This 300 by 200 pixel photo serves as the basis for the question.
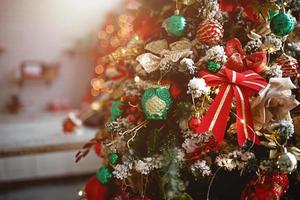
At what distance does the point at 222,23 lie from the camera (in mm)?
1096

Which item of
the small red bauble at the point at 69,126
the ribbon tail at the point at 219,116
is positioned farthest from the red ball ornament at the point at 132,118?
the small red bauble at the point at 69,126

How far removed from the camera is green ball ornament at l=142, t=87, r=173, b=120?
1057 mm

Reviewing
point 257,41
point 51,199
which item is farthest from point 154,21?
point 51,199

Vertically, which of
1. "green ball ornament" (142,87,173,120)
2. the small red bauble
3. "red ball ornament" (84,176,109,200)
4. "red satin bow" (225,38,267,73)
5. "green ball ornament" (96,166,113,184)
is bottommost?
the small red bauble

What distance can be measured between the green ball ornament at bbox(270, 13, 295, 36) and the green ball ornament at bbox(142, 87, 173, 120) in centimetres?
35

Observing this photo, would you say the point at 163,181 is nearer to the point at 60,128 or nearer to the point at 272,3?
the point at 272,3

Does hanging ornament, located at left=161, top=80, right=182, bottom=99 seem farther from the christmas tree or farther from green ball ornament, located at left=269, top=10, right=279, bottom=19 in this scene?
green ball ornament, located at left=269, top=10, right=279, bottom=19

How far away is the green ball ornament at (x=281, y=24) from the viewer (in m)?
0.95

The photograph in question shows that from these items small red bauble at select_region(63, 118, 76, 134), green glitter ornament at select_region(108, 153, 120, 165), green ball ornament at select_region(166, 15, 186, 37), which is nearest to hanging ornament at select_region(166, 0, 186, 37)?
green ball ornament at select_region(166, 15, 186, 37)

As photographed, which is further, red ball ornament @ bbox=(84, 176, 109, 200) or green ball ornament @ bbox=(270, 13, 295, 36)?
red ball ornament @ bbox=(84, 176, 109, 200)

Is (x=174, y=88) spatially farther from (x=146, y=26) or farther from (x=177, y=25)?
(x=146, y=26)

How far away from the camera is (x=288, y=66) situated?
3.43 ft

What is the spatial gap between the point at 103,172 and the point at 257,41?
0.67 m

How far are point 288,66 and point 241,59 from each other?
15cm
